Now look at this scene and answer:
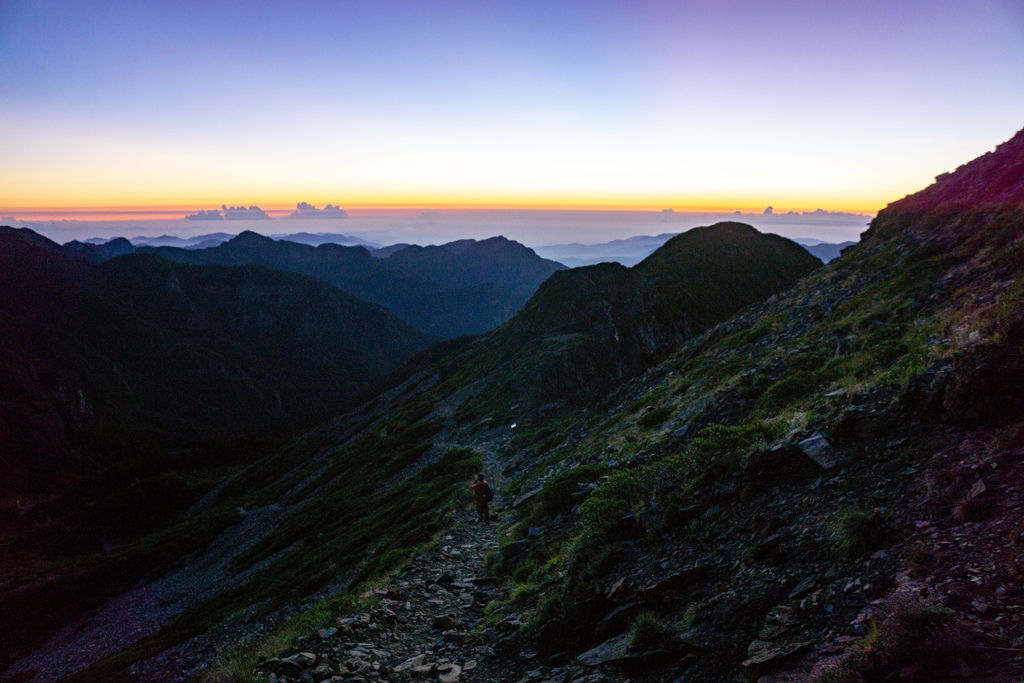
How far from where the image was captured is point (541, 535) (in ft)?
52.4

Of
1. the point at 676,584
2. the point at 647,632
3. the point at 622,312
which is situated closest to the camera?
the point at 647,632

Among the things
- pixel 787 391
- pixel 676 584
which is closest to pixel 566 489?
pixel 787 391

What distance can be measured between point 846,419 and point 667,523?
451cm

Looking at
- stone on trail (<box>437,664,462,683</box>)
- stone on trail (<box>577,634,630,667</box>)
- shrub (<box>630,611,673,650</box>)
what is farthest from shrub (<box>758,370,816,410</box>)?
stone on trail (<box>437,664,462,683</box>)

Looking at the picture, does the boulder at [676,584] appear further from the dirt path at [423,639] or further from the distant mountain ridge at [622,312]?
the distant mountain ridge at [622,312]

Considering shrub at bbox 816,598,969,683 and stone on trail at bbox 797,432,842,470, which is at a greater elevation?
stone on trail at bbox 797,432,842,470

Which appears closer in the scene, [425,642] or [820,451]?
[820,451]

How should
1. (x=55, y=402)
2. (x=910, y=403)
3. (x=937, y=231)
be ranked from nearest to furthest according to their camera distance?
(x=910, y=403), (x=937, y=231), (x=55, y=402)

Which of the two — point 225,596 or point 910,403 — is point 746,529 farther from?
point 225,596

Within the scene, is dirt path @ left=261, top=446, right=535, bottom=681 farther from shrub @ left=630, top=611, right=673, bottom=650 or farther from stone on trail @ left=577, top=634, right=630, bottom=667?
shrub @ left=630, top=611, right=673, bottom=650

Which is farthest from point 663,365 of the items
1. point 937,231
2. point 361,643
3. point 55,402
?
point 55,402

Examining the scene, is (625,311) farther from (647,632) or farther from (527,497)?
(647,632)

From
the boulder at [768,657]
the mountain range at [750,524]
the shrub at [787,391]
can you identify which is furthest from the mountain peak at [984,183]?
the boulder at [768,657]

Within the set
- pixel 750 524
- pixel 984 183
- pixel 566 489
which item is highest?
pixel 984 183
